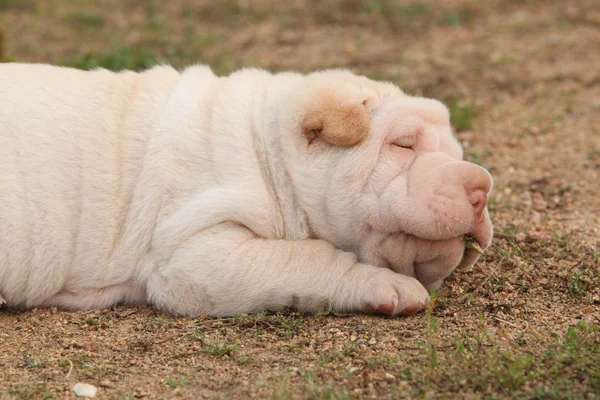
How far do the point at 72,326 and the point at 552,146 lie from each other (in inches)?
196

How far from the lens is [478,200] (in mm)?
4980

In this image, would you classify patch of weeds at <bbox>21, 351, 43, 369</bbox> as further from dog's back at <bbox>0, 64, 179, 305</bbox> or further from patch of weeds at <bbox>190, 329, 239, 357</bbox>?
patch of weeds at <bbox>190, 329, 239, 357</bbox>

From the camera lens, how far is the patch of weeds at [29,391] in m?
4.31

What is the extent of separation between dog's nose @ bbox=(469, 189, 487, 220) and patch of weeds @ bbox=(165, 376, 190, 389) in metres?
1.90

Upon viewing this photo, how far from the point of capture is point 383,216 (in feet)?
16.7

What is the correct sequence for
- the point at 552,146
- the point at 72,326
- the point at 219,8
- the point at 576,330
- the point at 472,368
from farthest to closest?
the point at 219,8, the point at 552,146, the point at 72,326, the point at 576,330, the point at 472,368

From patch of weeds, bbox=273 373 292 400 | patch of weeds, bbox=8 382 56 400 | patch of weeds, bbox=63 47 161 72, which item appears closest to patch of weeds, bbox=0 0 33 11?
patch of weeds, bbox=63 47 161 72

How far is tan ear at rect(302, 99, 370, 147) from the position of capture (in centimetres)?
511

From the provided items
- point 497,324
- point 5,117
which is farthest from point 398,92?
point 5,117

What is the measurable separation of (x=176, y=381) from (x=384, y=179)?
1719mm

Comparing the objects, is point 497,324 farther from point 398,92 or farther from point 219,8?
point 219,8

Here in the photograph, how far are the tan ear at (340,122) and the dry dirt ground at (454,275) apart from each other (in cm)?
108

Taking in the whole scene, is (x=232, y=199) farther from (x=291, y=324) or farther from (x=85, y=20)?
(x=85, y=20)

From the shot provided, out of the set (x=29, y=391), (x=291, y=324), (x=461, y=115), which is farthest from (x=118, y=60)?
(x=29, y=391)
